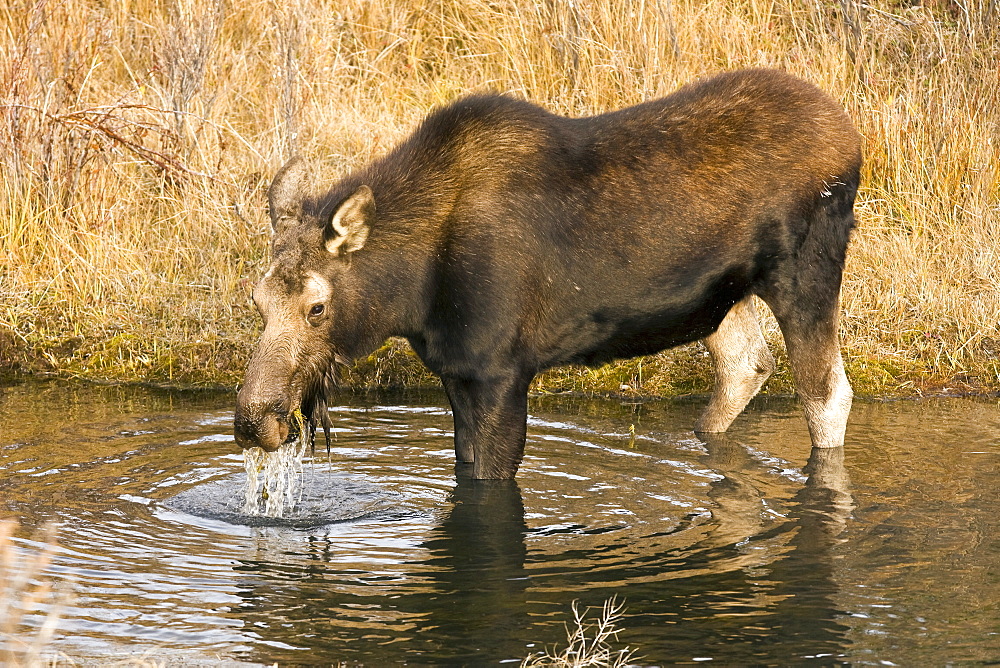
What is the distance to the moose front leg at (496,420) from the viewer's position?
7352 mm

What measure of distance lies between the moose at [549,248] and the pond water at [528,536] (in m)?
0.54

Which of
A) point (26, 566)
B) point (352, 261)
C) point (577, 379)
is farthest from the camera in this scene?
point (577, 379)

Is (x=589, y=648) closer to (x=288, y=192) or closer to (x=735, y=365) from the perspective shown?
(x=288, y=192)

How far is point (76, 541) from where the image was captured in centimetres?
663

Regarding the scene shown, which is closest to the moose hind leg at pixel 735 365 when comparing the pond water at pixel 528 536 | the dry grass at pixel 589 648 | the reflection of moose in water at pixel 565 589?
the pond water at pixel 528 536

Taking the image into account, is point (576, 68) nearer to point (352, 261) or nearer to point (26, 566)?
point (352, 261)

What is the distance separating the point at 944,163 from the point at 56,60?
7738 millimetres

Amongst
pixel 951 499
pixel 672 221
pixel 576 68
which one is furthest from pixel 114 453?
pixel 576 68

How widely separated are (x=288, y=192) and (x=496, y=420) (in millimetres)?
1656

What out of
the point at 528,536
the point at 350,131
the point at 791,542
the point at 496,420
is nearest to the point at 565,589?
the point at 528,536

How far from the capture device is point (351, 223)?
275 inches

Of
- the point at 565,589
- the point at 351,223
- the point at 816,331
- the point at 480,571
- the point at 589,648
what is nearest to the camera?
the point at 589,648

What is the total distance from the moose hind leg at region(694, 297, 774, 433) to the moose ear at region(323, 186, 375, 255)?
9.28 feet

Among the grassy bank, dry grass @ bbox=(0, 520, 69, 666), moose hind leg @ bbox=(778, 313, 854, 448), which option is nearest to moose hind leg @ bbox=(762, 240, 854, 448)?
moose hind leg @ bbox=(778, 313, 854, 448)
